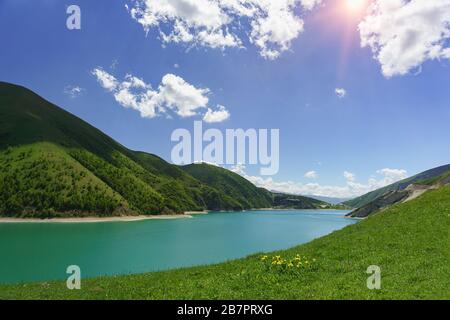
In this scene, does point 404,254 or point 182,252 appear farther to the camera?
point 182,252

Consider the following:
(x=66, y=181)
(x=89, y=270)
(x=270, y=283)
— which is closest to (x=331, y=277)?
(x=270, y=283)

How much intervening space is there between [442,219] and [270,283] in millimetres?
20373

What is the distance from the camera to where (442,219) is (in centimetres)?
2906

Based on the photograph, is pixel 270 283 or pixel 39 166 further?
pixel 39 166

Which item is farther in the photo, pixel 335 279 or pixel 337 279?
pixel 335 279

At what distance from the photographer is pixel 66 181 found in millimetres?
180250
